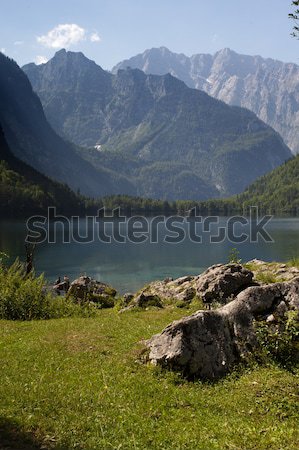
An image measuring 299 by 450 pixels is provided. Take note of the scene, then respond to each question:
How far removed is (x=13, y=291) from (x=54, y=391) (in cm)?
1736

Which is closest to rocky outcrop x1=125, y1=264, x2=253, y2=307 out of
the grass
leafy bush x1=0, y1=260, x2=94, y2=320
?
leafy bush x1=0, y1=260, x2=94, y2=320

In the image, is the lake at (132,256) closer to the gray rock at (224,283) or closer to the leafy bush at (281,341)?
the gray rock at (224,283)

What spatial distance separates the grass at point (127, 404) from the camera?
11680 mm

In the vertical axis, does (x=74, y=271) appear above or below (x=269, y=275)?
below

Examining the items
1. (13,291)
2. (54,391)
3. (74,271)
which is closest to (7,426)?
(54,391)

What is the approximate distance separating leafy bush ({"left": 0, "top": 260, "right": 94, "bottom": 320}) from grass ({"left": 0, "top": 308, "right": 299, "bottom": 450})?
9894 millimetres

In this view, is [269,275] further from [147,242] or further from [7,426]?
[147,242]

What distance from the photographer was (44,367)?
55.5ft

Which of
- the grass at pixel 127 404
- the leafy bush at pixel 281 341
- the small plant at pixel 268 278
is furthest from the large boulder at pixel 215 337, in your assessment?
the small plant at pixel 268 278

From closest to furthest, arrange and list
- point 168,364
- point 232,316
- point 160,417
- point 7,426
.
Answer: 1. point 7,426
2. point 160,417
3. point 168,364
4. point 232,316

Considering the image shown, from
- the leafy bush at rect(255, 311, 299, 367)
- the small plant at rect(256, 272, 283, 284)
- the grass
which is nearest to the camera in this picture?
the grass

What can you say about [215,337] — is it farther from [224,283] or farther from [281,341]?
[224,283]

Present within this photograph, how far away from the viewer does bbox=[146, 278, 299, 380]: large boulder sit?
655 inches

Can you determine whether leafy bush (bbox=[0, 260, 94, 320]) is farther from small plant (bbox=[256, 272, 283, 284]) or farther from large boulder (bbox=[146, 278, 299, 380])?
large boulder (bbox=[146, 278, 299, 380])
